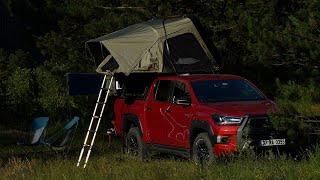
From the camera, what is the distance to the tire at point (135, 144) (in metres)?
14.8

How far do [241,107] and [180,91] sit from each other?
178 centimetres

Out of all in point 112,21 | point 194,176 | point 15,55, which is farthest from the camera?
point 15,55

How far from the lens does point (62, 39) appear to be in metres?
23.4

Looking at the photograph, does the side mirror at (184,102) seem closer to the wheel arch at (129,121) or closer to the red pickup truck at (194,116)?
the red pickup truck at (194,116)

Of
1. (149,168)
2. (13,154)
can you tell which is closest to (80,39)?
(13,154)

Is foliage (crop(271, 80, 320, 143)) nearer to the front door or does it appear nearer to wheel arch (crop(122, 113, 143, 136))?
the front door

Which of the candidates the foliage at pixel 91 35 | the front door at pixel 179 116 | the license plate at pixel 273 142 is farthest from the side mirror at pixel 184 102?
the license plate at pixel 273 142

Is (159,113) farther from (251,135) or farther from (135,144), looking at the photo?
(251,135)

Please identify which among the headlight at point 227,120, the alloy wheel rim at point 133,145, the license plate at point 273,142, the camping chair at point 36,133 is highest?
the headlight at point 227,120

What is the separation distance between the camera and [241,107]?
1255cm

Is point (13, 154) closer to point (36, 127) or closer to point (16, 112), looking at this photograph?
point (36, 127)

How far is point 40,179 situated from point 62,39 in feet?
45.3

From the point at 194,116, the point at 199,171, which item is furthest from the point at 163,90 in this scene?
the point at 199,171

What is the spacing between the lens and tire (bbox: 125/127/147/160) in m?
14.8
